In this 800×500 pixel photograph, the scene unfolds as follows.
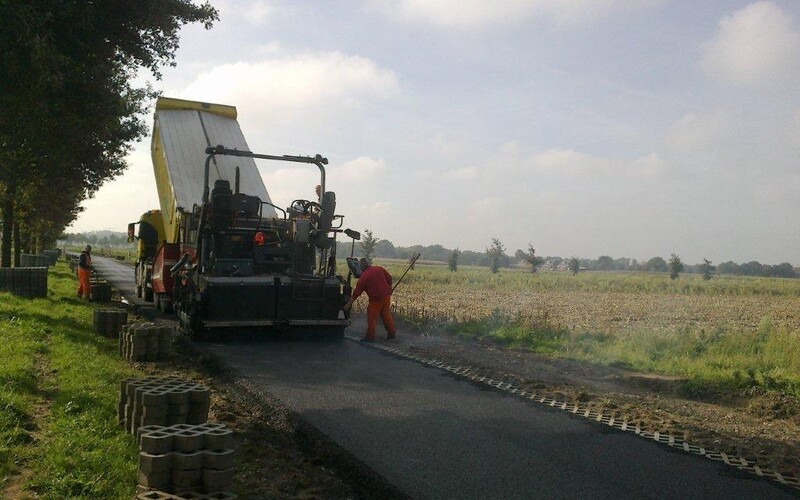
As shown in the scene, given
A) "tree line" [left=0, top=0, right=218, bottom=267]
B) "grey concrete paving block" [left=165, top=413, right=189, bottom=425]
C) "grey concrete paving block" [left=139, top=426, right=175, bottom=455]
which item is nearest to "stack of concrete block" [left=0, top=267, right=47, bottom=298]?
"tree line" [left=0, top=0, right=218, bottom=267]

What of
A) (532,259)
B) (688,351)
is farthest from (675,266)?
(688,351)

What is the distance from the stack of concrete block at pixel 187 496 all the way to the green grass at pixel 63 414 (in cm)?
69

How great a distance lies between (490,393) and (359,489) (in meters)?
3.34

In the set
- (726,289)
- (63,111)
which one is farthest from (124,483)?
(726,289)

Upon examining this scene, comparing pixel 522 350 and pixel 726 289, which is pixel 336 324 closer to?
pixel 522 350

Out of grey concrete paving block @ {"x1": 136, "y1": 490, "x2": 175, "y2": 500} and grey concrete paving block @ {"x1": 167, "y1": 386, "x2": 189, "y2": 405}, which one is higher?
grey concrete paving block @ {"x1": 167, "y1": 386, "x2": 189, "y2": 405}

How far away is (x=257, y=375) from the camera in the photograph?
8695 mm

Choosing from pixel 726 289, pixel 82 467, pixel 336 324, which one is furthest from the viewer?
pixel 726 289

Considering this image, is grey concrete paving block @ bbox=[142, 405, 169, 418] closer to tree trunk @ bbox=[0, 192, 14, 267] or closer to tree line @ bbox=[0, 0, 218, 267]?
tree line @ bbox=[0, 0, 218, 267]

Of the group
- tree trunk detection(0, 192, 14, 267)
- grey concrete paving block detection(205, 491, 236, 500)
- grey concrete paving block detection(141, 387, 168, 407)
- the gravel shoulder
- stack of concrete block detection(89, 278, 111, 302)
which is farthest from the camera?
tree trunk detection(0, 192, 14, 267)

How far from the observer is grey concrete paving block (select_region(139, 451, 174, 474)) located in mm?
4250

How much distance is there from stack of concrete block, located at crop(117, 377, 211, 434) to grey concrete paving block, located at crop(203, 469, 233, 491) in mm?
1537

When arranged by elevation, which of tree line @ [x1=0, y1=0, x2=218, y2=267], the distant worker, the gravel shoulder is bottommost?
the gravel shoulder

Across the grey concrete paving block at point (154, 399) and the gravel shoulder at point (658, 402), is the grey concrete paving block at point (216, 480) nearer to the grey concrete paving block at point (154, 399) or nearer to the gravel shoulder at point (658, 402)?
the grey concrete paving block at point (154, 399)
